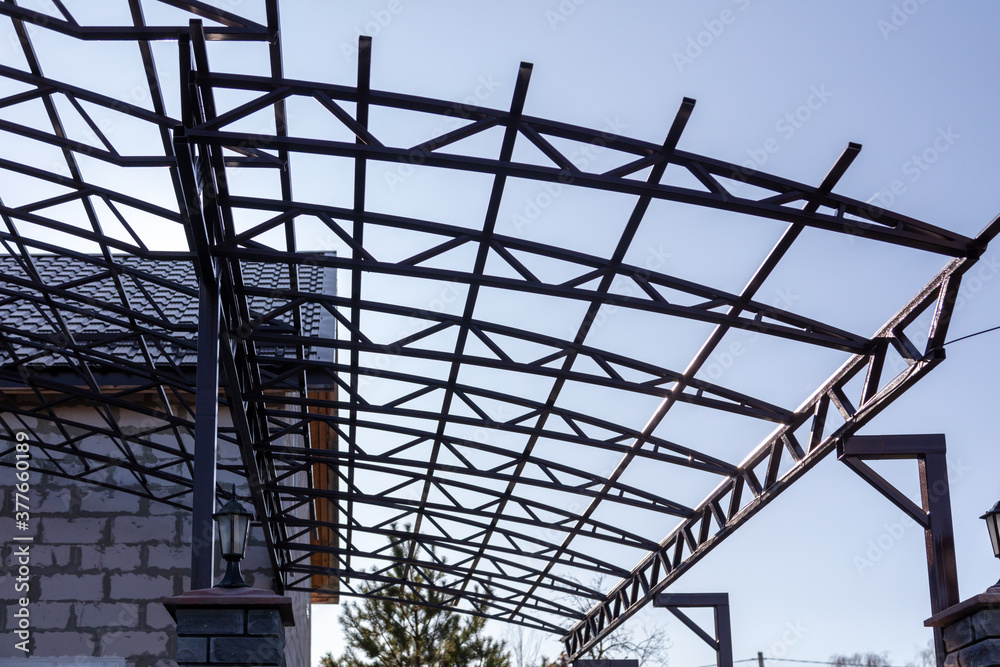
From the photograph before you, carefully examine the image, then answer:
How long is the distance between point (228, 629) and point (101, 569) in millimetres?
7615

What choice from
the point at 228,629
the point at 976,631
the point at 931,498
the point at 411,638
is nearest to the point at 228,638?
the point at 228,629

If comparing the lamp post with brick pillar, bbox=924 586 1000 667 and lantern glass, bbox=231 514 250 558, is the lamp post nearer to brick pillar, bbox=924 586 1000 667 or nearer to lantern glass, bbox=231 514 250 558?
brick pillar, bbox=924 586 1000 667

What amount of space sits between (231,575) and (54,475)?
778 cm

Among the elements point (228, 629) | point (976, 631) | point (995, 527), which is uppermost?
point (995, 527)

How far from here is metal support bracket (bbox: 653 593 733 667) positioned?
12.5 m

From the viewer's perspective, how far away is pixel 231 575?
696cm

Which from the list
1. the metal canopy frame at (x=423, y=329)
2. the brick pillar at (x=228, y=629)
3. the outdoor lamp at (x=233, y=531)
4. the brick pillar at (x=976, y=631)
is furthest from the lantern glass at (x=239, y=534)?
the brick pillar at (x=976, y=631)

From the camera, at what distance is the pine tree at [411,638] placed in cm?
2103

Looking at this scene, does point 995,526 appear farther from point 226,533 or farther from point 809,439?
point 226,533

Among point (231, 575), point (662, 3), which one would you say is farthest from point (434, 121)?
point (231, 575)

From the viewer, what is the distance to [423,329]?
394 inches

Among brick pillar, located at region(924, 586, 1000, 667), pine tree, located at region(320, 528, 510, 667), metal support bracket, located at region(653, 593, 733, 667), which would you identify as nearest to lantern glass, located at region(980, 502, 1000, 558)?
brick pillar, located at region(924, 586, 1000, 667)

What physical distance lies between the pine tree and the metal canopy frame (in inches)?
243

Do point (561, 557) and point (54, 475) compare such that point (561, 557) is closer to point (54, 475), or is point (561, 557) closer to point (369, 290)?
point (369, 290)
